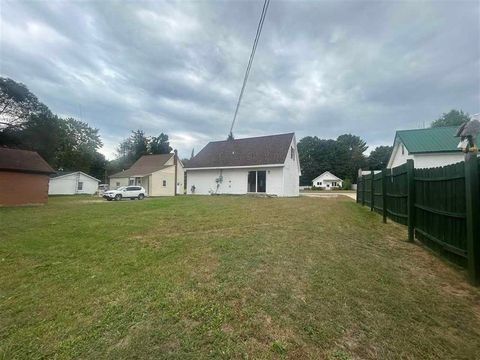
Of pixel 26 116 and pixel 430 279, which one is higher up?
pixel 26 116

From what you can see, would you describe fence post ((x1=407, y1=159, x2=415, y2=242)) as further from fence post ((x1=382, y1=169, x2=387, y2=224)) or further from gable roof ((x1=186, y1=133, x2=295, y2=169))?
gable roof ((x1=186, y1=133, x2=295, y2=169))

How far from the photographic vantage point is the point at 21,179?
18.7 metres

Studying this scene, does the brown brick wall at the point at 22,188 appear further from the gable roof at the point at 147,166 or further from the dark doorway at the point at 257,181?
the dark doorway at the point at 257,181

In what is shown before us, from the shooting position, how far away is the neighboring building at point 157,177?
3000 cm

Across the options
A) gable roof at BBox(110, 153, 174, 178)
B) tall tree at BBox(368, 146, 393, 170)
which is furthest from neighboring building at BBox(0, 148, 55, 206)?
tall tree at BBox(368, 146, 393, 170)

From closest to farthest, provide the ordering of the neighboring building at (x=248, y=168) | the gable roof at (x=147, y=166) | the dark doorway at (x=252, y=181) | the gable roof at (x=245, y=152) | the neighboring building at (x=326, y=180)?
the neighboring building at (x=248, y=168) < the gable roof at (x=245, y=152) < the dark doorway at (x=252, y=181) < the gable roof at (x=147, y=166) < the neighboring building at (x=326, y=180)

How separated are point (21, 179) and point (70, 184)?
2242 cm

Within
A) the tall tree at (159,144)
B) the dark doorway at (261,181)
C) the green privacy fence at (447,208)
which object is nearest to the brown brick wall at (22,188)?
the dark doorway at (261,181)

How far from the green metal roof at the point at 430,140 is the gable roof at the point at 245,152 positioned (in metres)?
9.09

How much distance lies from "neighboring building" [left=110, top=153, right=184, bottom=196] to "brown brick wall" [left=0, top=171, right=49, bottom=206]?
11013 millimetres

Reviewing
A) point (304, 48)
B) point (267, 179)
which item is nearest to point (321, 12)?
point (304, 48)

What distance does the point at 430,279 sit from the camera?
12.6 feet

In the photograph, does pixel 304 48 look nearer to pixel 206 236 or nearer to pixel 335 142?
pixel 206 236

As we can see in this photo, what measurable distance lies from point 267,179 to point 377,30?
1378 cm
